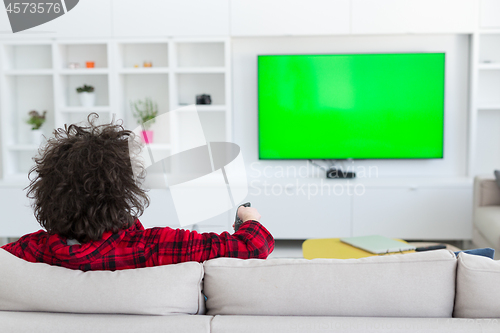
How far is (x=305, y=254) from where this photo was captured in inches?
87.0

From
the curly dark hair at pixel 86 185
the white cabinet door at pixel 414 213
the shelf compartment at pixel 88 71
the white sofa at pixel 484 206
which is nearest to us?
the curly dark hair at pixel 86 185

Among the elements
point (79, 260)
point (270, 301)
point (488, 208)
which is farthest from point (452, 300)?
point (488, 208)

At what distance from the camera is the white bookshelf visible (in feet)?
12.1

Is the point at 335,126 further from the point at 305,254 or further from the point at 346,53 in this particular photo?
the point at 305,254

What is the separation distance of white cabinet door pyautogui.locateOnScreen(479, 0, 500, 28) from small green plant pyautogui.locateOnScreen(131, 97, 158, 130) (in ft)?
9.00

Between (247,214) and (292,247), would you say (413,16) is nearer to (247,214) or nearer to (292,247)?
(292,247)

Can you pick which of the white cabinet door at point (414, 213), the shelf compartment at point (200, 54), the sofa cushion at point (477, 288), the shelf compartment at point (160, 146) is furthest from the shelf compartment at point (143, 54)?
the sofa cushion at point (477, 288)

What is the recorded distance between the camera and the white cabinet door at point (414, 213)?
347 centimetres

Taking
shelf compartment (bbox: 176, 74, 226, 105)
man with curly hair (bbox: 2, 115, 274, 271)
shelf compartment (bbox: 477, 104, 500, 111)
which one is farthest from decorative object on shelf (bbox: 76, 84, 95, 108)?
shelf compartment (bbox: 477, 104, 500, 111)

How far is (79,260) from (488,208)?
2.86 m

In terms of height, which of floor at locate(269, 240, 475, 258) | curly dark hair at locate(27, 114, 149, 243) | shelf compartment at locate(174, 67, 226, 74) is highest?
shelf compartment at locate(174, 67, 226, 74)

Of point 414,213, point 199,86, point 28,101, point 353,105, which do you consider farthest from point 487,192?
point 28,101

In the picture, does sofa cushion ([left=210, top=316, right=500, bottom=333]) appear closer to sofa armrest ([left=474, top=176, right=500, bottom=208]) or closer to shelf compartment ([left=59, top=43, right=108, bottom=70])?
sofa armrest ([left=474, top=176, right=500, bottom=208])

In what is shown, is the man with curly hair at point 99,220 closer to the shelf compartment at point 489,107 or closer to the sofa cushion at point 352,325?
the sofa cushion at point 352,325
